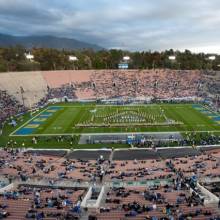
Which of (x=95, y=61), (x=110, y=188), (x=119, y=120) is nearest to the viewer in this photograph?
(x=110, y=188)

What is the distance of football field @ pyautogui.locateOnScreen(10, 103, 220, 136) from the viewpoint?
182 feet

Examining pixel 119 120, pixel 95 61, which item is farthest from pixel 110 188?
pixel 95 61

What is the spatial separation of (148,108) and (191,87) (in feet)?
82.1

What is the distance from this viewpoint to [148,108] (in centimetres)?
7325

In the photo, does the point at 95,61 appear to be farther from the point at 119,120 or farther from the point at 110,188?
the point at 110,188

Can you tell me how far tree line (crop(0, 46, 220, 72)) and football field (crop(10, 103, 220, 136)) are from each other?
42901 millimetres

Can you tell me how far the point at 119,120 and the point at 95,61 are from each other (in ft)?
228

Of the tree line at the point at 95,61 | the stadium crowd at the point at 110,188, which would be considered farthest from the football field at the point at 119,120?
the tree line at the point at 95,61

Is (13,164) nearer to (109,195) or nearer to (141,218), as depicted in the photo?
(109,195)

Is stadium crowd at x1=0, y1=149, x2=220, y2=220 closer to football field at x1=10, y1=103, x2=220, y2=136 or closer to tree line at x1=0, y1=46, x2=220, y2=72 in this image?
football field at x1=10, y1=103, x2=220, y2=136

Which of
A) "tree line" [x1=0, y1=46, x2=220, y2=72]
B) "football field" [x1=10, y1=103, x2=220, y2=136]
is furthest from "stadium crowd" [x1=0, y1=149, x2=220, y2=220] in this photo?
"tree line" [x1=0, y1=46, x2=220, y2=72]

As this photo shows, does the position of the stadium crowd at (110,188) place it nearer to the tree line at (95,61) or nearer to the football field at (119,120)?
the football field at (119,120)

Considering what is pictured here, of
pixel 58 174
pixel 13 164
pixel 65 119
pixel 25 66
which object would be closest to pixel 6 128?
pixel 65 119

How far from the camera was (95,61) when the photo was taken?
128m
